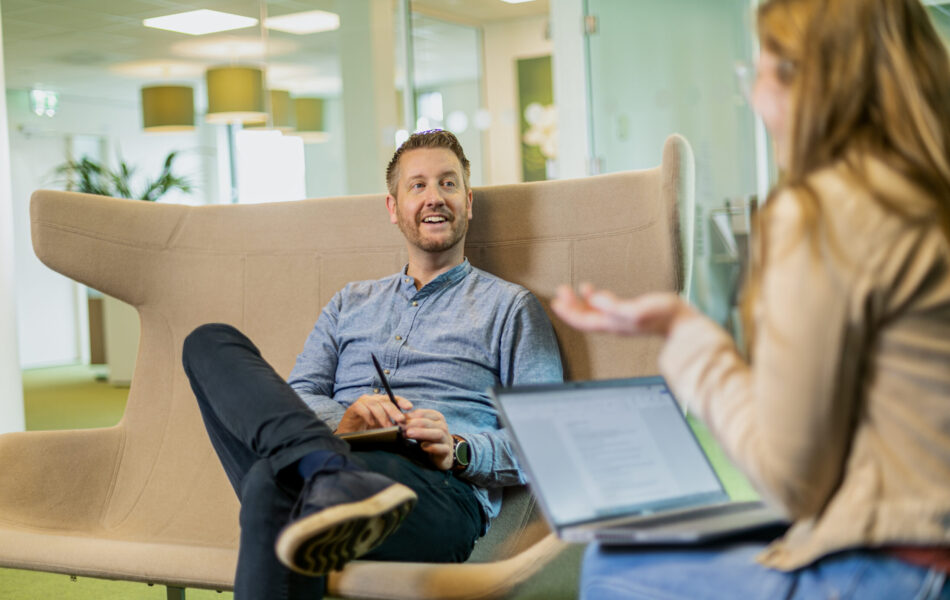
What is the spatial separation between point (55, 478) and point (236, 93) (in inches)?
191

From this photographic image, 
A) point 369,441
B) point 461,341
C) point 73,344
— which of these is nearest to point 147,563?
point 369,441

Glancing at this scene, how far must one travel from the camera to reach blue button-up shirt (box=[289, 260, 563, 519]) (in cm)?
179

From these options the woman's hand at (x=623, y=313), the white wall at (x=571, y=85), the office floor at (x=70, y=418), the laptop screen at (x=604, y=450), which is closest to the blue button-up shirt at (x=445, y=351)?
the laptop screen at (x=604, y=450)

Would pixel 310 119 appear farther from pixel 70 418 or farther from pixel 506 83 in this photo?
pixel 70 418

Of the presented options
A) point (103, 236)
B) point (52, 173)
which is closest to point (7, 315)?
point (103, 236)

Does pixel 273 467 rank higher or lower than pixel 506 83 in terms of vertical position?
lower

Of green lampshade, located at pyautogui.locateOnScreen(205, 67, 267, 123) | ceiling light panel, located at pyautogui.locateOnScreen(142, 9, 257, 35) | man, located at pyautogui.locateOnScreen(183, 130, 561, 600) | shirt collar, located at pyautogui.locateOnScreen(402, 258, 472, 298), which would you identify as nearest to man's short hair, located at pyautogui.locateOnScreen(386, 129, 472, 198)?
man, located at pyautogui.locateOnScreen(183, 130, 561, 600)

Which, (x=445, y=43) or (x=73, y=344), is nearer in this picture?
(x=445, y=43)

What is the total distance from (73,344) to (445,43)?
214 inches

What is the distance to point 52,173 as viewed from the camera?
8.85m

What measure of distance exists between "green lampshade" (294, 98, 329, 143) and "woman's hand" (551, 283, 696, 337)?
4.96m

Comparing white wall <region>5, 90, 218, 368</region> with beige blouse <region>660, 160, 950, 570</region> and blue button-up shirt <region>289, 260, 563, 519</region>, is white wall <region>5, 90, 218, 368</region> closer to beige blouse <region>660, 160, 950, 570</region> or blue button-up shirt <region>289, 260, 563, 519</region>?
blue button-up shirt <region>289, 260, 563, 519</region>

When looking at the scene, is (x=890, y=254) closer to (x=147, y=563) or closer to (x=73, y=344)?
(x=147, y=563)

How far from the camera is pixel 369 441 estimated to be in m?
1.55
